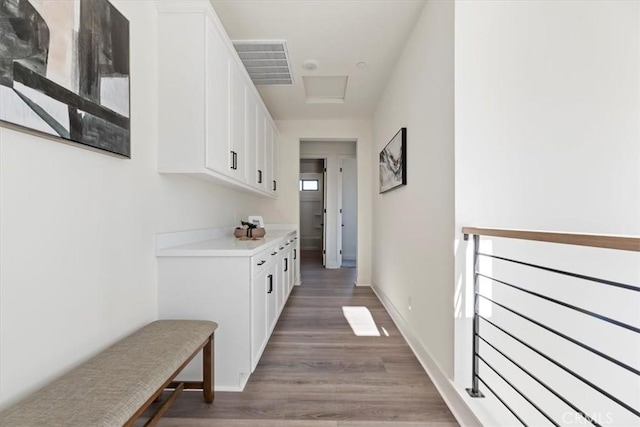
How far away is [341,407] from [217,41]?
8.14 feet

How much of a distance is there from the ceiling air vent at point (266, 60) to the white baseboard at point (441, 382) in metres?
2.77

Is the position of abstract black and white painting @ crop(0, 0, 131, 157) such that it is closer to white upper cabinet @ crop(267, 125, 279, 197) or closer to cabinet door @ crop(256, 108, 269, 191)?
cabinet door @ crop(256, 108, 269, 191)

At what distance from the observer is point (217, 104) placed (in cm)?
199

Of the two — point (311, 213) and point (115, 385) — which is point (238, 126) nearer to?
point (115, 385)

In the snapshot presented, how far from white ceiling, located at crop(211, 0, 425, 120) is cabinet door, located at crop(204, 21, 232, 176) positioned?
0.44 m

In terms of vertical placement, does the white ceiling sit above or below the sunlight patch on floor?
above

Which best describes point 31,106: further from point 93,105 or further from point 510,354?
point 510,354

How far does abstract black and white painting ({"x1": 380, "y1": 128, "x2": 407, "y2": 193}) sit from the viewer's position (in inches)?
101

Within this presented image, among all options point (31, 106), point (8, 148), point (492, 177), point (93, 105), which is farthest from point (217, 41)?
point (492, 177)

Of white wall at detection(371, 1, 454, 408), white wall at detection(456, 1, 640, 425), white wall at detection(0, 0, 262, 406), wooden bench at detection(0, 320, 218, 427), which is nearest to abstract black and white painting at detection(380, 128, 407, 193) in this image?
white wall at detection(371, 1, 454, 408)

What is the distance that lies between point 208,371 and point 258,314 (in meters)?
0.47

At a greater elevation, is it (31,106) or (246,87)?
(246,87)

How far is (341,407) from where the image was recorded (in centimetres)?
164

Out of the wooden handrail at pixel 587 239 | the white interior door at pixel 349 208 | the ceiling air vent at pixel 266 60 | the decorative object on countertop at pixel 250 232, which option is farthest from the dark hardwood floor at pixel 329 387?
the white interior door at pixel 349 208
